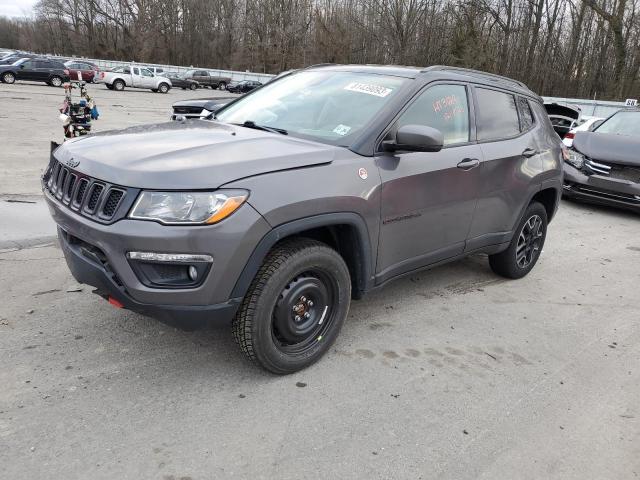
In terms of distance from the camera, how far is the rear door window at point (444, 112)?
147 inches

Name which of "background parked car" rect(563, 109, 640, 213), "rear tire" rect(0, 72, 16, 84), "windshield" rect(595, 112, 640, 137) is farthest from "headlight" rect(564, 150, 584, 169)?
"rear tire" rect(0, 72, 16, 84)

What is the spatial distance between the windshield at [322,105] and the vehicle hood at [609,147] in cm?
622

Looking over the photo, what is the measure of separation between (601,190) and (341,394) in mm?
7276

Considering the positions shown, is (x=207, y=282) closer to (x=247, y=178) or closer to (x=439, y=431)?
(x=247, y=178)

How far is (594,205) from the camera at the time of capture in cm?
959

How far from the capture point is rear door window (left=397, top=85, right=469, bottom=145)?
12.2 ft

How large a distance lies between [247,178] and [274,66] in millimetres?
63512

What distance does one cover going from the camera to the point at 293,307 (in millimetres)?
3160

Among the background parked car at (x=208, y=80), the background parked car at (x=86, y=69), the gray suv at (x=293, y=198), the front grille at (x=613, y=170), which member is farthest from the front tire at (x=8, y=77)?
the gray suv at (x=293, y=198)

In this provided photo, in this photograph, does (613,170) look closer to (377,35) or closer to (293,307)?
(293,307)

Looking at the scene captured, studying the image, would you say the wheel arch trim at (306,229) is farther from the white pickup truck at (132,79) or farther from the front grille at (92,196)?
the white pickup truck at (132,79)

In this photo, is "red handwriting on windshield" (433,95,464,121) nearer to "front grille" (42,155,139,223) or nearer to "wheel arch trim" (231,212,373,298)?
"wheel arch trim" (231,212,373,298)

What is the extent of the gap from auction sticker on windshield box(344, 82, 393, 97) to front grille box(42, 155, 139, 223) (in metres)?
1.87

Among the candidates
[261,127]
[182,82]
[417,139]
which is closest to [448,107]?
[417,139]
